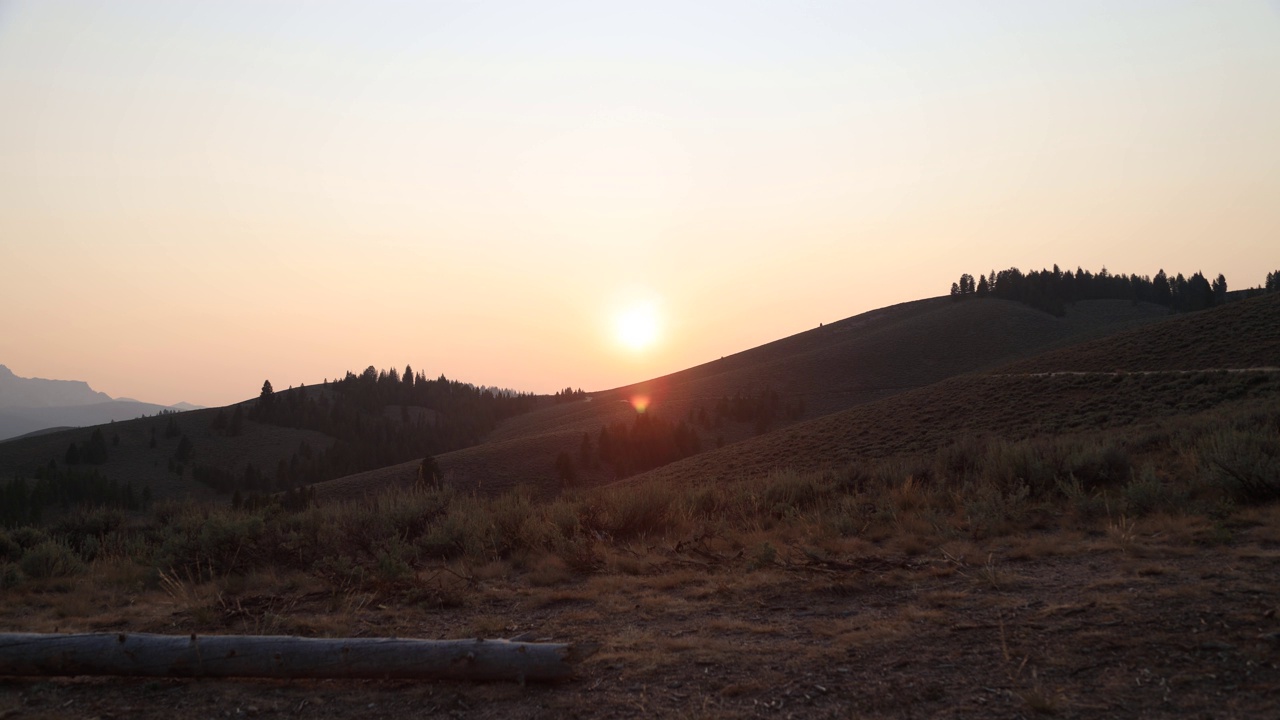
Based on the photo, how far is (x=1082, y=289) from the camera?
404ft

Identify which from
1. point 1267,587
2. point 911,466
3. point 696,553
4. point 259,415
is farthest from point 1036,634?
point 259,415

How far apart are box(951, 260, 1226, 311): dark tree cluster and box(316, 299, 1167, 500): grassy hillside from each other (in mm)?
4163

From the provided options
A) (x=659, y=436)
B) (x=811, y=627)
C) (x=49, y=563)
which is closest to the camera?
(x=811, y=627)

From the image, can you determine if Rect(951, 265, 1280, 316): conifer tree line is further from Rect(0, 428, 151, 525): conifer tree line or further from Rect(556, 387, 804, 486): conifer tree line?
Rect(0, 428, 151, 525): conifer tree line

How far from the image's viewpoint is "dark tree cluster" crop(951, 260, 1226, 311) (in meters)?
113

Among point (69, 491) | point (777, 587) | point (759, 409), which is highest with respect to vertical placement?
point (777, 587)

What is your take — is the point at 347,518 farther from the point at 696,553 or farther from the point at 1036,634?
the point at 1036,634

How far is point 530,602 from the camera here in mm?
7988

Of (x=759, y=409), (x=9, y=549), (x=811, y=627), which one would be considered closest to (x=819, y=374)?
(x=759, y=409)

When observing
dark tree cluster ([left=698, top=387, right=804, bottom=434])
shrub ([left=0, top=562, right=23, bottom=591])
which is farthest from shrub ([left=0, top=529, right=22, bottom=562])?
dark tree cluster ([left=698, top=387, right=804, bottom=434])

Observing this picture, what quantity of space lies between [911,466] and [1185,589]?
10.6m

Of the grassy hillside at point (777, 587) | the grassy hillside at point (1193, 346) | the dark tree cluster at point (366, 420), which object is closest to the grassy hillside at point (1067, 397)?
the grassy hillside at point (1193, 346)

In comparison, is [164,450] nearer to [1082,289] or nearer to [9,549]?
[9,549]

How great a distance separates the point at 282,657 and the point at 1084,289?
14105cm
